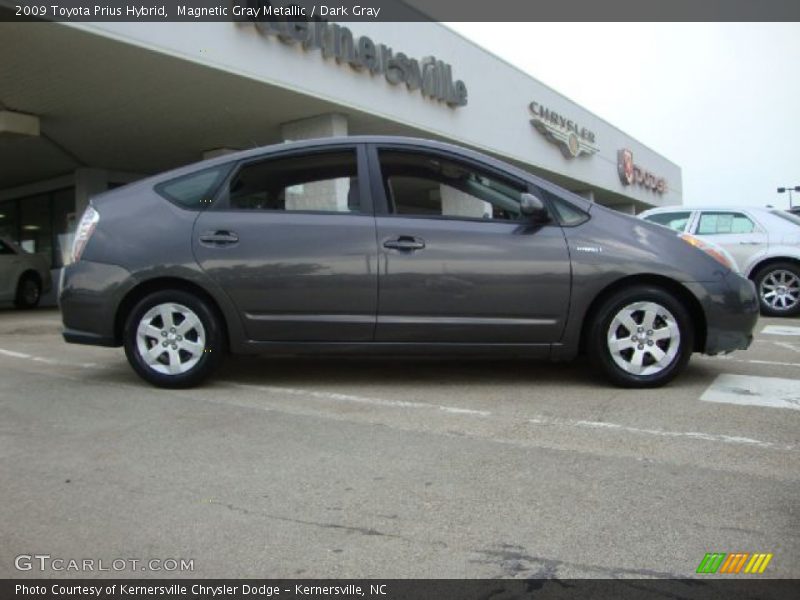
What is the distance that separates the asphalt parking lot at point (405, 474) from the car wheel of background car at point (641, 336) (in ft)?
0.48

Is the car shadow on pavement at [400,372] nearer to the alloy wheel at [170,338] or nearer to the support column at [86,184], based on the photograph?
the alloy wheel at [170,338]

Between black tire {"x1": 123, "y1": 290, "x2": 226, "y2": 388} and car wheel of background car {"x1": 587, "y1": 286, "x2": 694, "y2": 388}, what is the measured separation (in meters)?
2.64

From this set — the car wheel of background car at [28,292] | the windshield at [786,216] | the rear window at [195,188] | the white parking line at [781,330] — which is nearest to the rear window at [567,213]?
the rear window at [195,188]

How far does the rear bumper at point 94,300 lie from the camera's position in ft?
15.8

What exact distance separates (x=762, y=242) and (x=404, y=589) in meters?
8.96

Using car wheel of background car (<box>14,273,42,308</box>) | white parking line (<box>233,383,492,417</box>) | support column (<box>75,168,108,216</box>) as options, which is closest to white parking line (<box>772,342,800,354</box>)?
white parking line (<box>233,383,492,417</box>)

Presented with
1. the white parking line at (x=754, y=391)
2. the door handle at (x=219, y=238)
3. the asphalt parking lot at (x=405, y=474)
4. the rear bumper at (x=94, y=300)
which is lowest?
the asphalt parking lot at (x=405, y=474)

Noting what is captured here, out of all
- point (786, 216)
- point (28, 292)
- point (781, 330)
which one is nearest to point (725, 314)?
point (781, 330)

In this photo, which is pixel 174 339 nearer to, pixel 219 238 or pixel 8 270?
pixel 219 238

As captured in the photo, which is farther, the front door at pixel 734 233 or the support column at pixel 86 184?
the support column at pixel 86 184

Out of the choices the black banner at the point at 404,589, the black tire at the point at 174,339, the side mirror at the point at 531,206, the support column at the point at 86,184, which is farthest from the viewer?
the support column at the point at 86,184

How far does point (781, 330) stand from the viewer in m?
8.17

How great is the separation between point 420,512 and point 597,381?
2644 millimetres

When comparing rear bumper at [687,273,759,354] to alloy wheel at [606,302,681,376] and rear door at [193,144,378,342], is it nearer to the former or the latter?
alloy wheel at [606,302,681,376]
